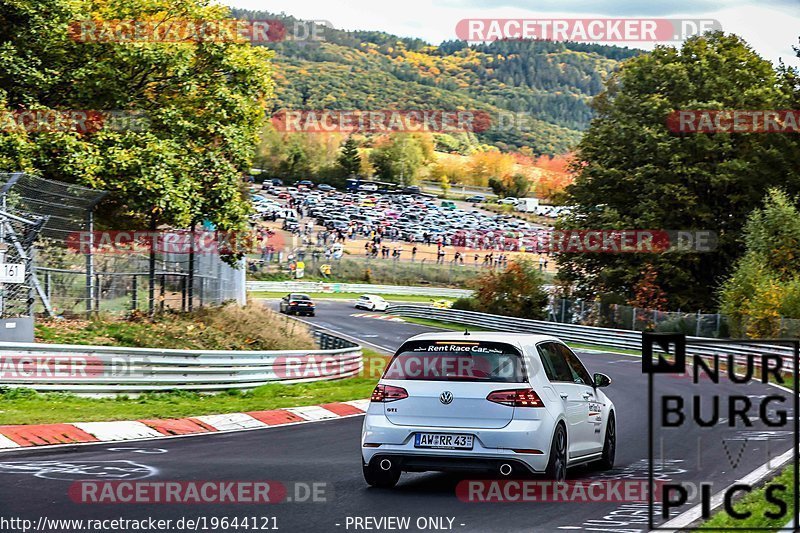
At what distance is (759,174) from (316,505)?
44985 millimetres

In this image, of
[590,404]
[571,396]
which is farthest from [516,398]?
[590,404]

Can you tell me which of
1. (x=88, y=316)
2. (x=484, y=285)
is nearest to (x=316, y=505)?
(x=88, y=316)

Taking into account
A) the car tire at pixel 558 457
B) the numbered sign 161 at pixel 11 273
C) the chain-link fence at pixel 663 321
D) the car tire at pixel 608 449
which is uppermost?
the numbered sign 161 at pixel 11 273

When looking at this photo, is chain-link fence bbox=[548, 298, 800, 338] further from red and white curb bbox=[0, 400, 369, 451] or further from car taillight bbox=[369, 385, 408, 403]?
car taillight bbox=[369, 385, 408, 403]

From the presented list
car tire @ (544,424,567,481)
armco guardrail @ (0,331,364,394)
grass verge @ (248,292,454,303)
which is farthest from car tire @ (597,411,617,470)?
grass verge @ (248,292,454,303)

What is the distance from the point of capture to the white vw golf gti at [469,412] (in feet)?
34.0

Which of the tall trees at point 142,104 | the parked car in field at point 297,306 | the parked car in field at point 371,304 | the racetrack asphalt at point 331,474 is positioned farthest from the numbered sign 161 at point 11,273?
the parked car in field at point 371,304

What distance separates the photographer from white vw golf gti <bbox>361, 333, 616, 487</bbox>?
10359 mm

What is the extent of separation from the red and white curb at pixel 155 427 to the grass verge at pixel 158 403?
445mm

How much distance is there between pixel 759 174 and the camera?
50531 millimetres

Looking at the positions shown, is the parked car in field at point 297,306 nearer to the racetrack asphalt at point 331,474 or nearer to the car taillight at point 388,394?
the racetrack asphalt at point 331,474

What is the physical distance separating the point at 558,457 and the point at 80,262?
15513 millimetres

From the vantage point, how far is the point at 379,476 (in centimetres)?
1077

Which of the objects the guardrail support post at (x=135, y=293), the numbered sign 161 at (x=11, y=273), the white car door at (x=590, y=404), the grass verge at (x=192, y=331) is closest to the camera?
the white car door at (x=590, y=404)
